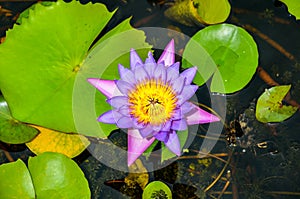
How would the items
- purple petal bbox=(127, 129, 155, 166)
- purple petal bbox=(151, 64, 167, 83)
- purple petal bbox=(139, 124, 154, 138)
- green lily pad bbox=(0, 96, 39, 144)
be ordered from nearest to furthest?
purple petal bbox=(151, 64, 167, 83) < purple petal bbox=(139, 124, 154, 138) < purple petal bbox=(127, 129, 155, 166) < green lily pad bbox=(0, 96, 39, 144)

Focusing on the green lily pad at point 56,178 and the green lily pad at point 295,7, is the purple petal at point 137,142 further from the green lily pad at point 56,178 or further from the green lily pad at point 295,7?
the green lily pad at point 295,7

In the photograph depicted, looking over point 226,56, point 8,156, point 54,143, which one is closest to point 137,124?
point 54,143

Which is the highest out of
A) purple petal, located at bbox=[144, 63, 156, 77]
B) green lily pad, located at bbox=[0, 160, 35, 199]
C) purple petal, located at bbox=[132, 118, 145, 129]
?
purple petal, located at bbox=[144, 63, 156, 77]

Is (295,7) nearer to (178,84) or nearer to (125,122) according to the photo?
(178,84)

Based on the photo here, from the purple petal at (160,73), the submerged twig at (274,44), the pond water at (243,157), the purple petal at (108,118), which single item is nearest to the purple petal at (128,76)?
the purple petal at (160,73)

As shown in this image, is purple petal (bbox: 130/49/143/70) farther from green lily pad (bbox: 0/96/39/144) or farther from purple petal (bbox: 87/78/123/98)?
green lily pad (bbox: 0/96/39/144)

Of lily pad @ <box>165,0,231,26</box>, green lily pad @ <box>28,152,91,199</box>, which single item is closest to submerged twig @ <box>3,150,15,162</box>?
green lily pad @ <box>28,152,91,199</box>
